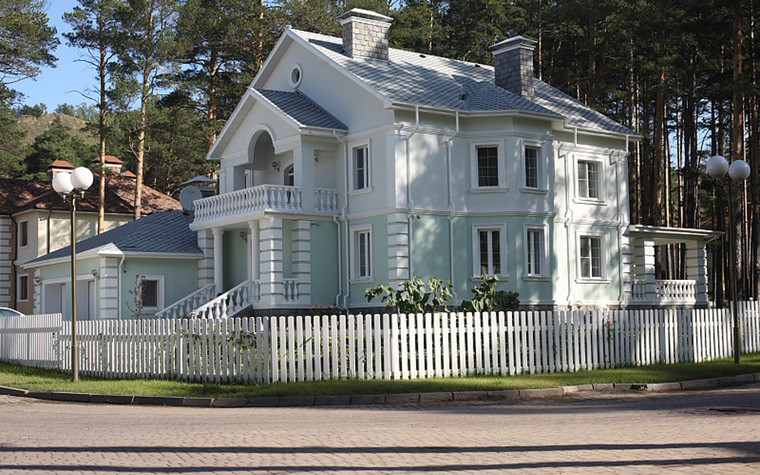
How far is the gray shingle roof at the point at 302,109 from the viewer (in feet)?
102

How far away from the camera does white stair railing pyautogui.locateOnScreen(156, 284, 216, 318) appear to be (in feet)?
106

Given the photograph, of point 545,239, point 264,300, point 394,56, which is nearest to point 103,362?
point 264,300

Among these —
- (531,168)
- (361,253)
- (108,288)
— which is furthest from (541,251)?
(108,288)

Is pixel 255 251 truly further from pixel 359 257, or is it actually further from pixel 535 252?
pixel 535 252

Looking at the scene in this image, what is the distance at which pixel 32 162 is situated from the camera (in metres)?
73.4

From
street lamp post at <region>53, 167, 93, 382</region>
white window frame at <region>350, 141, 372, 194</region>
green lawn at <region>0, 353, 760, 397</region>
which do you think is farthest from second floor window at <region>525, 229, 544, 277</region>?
street lamp post at <region>53, 167, 93, 382</region>

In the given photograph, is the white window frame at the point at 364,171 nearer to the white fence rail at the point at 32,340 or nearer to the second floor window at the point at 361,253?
the second floor window at the point at 361,253

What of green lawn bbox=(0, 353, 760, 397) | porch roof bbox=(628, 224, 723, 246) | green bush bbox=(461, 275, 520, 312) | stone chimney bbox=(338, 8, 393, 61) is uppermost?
stone chimney bbox=(338, 8, 393, 61)

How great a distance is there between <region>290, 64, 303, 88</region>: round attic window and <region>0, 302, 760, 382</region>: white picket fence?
1443cm

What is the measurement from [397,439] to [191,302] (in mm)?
23061

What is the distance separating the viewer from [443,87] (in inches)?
1284

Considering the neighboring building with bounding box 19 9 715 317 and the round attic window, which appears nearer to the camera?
the neighboring building with bounding box 19 9 715 317

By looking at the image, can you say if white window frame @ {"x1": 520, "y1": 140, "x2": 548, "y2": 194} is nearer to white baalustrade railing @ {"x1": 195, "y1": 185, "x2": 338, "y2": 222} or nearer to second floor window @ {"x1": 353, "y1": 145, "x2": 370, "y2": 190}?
second floor window @ {"x1": 353, "y1": 145, "x2": 370, "y2": 190}

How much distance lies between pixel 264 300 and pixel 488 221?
25.5 ft
